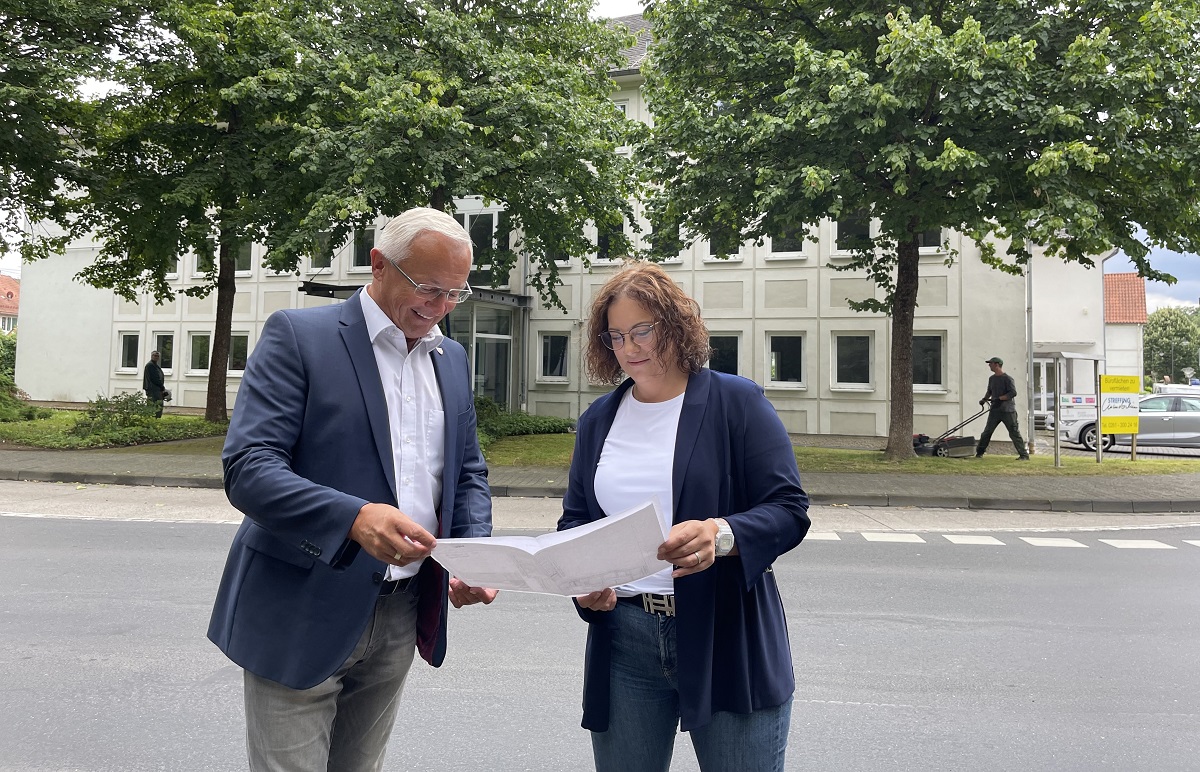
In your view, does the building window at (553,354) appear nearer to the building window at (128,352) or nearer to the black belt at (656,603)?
the building window at (128,352)

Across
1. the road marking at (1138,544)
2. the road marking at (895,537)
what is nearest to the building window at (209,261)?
the road marking at (895,537)

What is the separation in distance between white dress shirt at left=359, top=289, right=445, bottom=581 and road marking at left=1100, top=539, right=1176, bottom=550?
8.68 metres

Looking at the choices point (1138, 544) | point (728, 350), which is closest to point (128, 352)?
point (728, 350)

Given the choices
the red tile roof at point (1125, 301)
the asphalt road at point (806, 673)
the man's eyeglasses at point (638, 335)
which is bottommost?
the asphalt road at point (806, 673)

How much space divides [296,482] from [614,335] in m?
0.87

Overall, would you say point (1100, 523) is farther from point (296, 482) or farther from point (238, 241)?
point (238, 241)

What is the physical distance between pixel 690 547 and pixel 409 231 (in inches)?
38.6

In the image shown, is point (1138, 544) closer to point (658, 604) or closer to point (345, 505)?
point (658, 604)

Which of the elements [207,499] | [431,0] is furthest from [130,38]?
[207,499]

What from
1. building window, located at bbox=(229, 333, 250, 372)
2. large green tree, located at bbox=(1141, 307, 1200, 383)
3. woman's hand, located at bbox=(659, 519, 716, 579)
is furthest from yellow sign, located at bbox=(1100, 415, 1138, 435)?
large green tree, located at bbox=(1141, 307, 1200, 383)

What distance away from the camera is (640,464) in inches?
82.8

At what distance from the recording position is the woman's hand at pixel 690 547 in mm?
1692

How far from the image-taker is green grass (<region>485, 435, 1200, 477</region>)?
1473 centimetres

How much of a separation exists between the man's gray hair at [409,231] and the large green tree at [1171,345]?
105 meters
